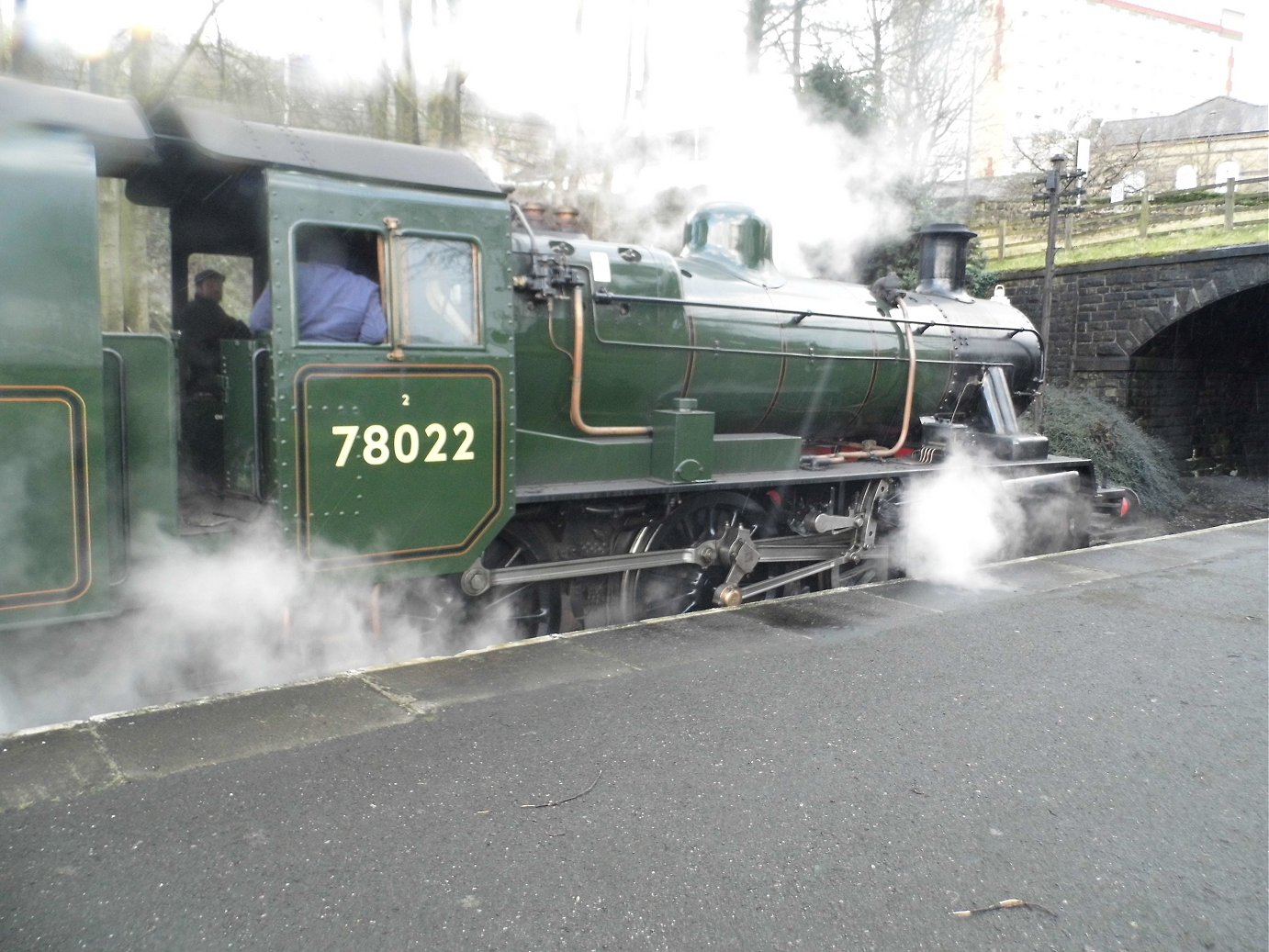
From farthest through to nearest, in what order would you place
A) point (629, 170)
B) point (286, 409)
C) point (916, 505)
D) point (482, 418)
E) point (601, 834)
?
point (629, 170) → point (916, 505) → point (482, 418) → point (286, 409) → point (601, 834)

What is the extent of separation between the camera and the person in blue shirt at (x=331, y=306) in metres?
3.90

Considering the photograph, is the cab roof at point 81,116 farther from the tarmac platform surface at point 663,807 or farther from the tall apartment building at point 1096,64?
the tall apartment building at point 1096,64

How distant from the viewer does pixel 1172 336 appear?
16812 millimetres

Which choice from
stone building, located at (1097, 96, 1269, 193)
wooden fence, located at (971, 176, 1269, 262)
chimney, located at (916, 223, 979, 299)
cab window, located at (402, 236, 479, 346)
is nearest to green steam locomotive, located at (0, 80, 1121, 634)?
cab window, located at (402, 236, 479, 346)

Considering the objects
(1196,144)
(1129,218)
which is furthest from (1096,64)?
(1129,218)

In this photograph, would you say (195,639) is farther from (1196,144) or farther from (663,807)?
(1196,144)

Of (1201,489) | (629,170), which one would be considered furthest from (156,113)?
(1201,489)

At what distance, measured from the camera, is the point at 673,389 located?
551cm

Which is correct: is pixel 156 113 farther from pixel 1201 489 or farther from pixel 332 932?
pixel 1201 489

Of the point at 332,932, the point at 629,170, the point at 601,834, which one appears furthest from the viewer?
the point at 629,170

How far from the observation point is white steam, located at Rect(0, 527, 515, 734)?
3.68m

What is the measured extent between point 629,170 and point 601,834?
12026 mm

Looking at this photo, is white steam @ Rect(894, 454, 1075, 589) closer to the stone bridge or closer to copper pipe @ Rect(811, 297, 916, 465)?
copper pipe @ Rect(811, 297, 916, 465)

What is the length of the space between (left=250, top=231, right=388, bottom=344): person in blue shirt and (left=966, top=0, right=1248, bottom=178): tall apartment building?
4910 cm
